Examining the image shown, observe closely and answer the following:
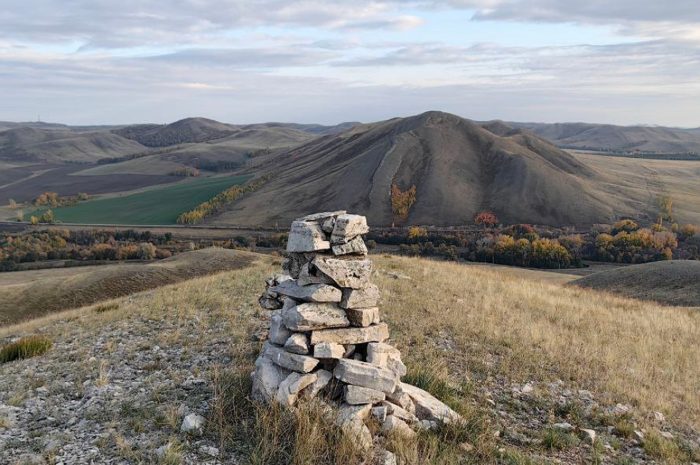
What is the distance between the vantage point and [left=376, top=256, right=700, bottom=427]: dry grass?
13.4m

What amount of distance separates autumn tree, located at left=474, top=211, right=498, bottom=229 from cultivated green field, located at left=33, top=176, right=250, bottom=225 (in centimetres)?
6940

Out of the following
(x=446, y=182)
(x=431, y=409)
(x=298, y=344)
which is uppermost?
(x=298, y=344)

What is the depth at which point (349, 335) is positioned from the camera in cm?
1027

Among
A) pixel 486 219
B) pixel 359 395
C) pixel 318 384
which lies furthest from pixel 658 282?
pixel 486 219

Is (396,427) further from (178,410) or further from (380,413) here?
(178,410)

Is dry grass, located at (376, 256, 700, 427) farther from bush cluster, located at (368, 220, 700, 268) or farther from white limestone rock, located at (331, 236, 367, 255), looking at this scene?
bush cluster, located at (368, 220, 700, 268)

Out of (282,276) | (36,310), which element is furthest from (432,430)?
(36,310)

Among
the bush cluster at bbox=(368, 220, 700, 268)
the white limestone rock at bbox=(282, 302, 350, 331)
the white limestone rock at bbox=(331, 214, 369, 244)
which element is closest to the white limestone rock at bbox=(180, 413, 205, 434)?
the white limestone rock at bbox=(282, 302, 350, 331)

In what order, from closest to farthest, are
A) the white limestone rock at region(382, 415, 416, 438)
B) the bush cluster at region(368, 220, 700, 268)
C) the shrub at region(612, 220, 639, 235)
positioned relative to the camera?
the white limestone rock at region(382, 415, 416, 438), the bush cluster at region(368, 220, 700, 268), the shrub at region(612, 220, 639, 235)

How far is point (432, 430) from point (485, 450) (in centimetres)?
101

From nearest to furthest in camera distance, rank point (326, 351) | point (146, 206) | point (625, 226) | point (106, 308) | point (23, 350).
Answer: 1. point (326, 351)
2. point (23, 350)
3. point (106, 308)
4. point (625, 226)
5. point (146, 206)

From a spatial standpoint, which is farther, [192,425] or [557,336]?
[557,336]

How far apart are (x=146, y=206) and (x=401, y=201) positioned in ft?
233

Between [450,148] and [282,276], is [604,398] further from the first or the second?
[450,148]
